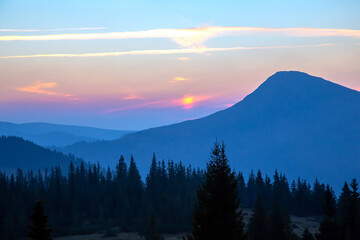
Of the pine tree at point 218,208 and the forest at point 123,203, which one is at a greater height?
the forest at point 123,203

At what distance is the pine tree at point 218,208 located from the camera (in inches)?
1131

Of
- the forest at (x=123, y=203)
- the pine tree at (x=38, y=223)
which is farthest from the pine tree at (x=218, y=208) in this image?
the forest at (x=123, y=203)

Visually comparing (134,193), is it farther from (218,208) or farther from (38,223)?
(218,208)

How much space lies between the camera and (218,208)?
96.6ft

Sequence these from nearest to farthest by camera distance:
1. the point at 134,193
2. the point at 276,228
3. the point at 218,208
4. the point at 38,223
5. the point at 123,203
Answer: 1. the point at 218,208
2. the point at 38,223
3. the point at 276,228
4. the point at 123,203
5. the point at 134,193

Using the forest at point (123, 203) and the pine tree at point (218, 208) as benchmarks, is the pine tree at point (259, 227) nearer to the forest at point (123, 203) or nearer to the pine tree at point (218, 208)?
the forest at point (123, 203)

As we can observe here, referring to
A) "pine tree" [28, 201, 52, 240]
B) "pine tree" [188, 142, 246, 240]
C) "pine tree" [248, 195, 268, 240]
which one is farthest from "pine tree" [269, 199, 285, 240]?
"pine tree" [28, 201, 52, 240]

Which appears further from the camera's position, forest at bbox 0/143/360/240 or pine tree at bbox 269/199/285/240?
forest at bbox 0/143/360/240

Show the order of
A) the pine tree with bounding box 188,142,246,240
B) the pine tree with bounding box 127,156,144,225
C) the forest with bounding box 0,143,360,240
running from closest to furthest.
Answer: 1. the pine tree with bounding box 188,142,246,240
2. the forest with bounding box 0,143,360,240
3. the pine tree with bounding box 127,156,144,225

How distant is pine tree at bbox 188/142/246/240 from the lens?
2873cm

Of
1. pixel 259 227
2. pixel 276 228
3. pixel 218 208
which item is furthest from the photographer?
pixel 259 227

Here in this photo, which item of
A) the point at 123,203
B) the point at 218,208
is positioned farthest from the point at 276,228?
the point at 123,203

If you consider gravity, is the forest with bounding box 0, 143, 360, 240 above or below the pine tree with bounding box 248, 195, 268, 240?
above

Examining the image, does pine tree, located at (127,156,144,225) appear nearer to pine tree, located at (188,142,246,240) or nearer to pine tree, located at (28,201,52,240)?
pine tree, located at (28,201,52,240)
